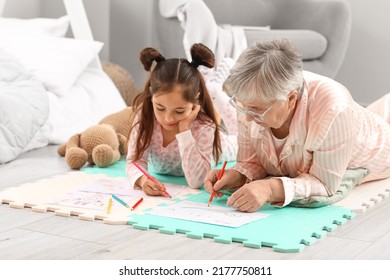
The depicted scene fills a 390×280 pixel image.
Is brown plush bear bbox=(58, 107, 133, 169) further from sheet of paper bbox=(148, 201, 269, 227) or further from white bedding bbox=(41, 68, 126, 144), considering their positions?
sheet of paper bbox=(148, 201, 269, 227)

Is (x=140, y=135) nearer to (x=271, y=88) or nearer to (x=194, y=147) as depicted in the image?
(x=194, y=147)

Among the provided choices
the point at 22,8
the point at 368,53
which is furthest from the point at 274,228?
the point at 368,53

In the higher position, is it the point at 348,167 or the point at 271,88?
the point at 271,88

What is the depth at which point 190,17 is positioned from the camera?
3.50 m

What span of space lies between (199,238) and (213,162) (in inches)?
31.1

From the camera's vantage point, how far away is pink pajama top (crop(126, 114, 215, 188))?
209 centimetres

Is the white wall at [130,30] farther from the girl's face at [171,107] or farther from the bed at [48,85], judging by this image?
the girl's face at [171,107]

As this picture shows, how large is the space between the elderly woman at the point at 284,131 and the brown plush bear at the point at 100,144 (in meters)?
0.49

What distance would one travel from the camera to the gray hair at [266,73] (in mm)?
1721

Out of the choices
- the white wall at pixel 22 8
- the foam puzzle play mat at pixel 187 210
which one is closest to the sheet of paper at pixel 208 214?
the foam puzzle play mat at pixel 187 210

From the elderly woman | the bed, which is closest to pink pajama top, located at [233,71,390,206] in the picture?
the elderly woman

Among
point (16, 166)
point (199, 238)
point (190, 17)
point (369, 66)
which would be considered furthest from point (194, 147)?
point (369, 66)

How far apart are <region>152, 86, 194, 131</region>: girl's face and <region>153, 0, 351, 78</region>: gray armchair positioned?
166 cm

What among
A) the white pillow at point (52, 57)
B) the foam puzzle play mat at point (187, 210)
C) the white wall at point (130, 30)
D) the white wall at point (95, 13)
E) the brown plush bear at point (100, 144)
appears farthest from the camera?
the white wall at point (130, 30)
